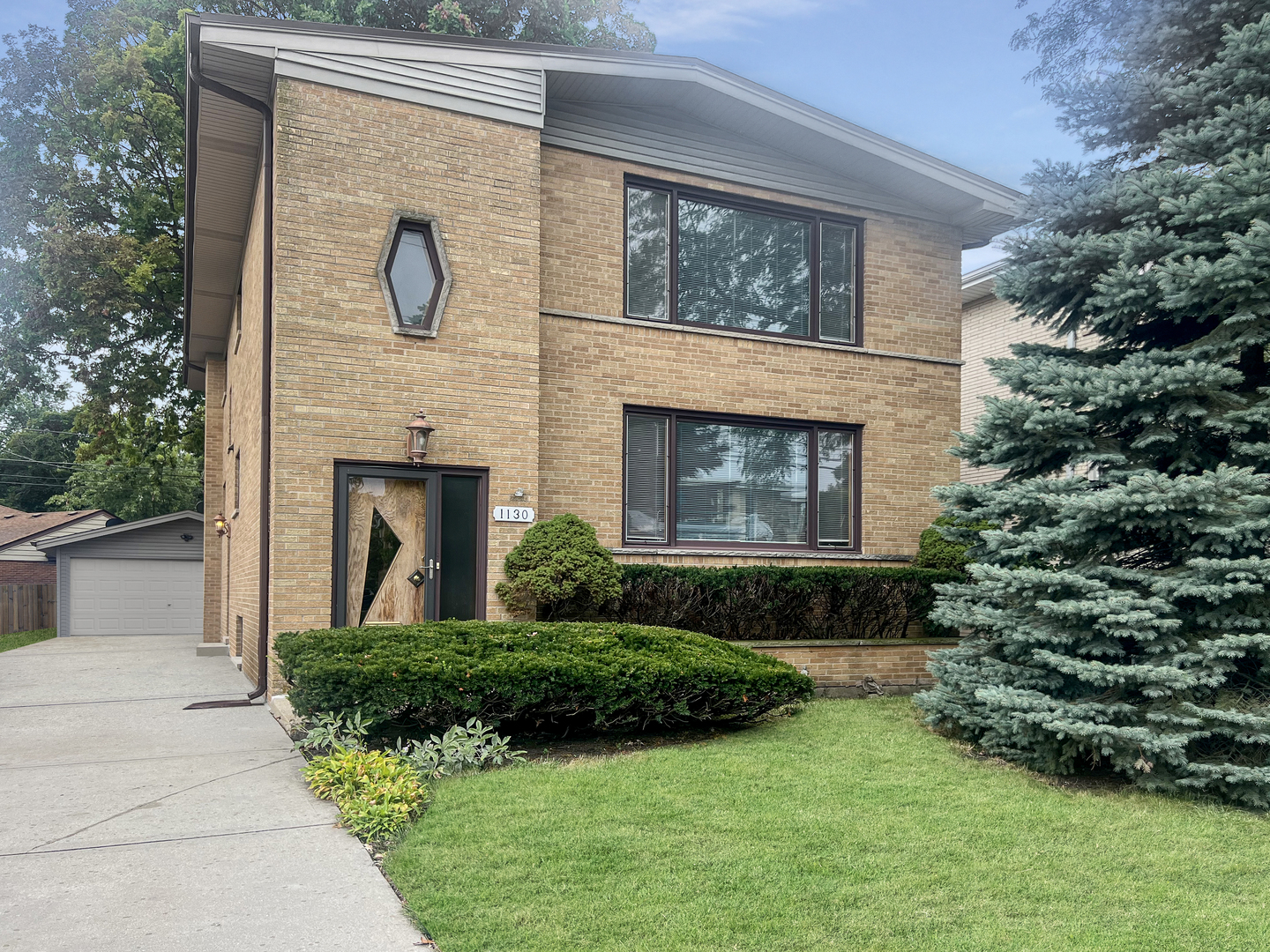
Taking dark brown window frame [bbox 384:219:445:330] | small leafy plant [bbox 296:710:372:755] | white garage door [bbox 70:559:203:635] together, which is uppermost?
dark brown window frame [bbox 384:219:445:330]

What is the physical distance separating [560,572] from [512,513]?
83cm

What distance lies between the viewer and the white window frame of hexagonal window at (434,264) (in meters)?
9.15

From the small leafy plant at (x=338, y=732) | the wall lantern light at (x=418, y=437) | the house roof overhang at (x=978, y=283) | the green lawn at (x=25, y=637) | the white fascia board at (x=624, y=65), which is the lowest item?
the green lawn at (x=25, y=637)

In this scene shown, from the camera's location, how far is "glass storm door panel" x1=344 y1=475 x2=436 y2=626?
9.07m

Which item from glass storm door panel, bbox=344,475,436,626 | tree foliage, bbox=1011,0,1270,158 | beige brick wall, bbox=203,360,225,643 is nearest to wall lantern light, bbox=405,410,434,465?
glass storm door panel, bbox=344,475,436,626

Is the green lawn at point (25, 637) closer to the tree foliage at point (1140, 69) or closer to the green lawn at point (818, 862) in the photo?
the green lawn at point (818, 862)

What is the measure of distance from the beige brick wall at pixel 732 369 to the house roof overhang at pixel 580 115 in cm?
29

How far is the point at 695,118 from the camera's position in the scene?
36.8 ft

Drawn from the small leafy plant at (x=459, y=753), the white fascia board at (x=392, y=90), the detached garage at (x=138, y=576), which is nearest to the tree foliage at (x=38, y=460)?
the detached garage at (x=138, y=576)

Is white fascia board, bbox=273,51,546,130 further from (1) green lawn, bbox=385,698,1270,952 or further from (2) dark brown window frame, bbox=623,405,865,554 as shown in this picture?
(1) green lawn, bbox=385,698,1270,952

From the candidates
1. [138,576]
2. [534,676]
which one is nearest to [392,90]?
[534,676]

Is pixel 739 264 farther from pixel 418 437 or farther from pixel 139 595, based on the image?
pixel 139 595

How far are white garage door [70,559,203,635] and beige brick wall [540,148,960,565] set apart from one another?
17.2 m

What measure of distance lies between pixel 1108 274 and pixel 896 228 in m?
5.72
